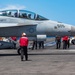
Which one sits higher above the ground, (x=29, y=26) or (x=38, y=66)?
(x=29, y=26)

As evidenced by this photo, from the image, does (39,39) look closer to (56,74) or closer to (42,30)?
(42,30)

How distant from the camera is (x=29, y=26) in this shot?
2272 cm

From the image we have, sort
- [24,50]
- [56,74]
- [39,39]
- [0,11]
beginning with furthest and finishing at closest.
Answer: [0,11] < [39,39] < [24,50] < [56,74]

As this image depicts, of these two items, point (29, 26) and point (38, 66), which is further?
point (29, 26)

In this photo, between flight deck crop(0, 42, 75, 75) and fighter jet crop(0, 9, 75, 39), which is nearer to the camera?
flight deck crop(0, 42, 75, 75)

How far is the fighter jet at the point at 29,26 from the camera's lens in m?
22.7

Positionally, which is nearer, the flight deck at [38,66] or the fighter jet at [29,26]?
the flight deck at [38,66]

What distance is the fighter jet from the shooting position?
22.7m

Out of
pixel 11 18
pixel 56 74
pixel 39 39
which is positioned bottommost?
pixel 56 74

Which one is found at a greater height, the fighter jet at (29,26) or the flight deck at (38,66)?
the fighter jet at (29,26)

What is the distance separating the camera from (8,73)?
1290 cm

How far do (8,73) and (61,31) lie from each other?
1068 centimetres

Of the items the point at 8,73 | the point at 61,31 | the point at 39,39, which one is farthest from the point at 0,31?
the point at 8,73

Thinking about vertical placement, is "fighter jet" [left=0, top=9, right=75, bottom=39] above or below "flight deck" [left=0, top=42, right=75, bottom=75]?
above
